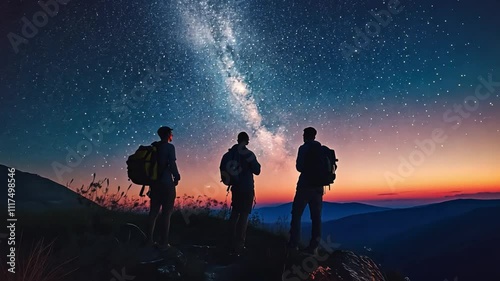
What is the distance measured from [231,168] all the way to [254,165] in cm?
43

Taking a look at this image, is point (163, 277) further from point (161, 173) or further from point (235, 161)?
point (235, 161)

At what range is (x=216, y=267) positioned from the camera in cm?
711

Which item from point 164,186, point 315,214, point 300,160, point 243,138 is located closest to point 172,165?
point 164,186

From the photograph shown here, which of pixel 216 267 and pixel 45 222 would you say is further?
pixel 45 222

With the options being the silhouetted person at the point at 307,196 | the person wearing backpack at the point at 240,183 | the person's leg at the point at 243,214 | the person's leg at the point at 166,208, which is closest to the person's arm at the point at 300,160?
the silhouetted person at the point at 307,196

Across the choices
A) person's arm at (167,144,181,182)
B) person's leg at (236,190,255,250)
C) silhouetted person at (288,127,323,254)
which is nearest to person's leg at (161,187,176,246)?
person's arm at (167,144,181,182)

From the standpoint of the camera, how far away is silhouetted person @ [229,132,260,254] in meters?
7.64

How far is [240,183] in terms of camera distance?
301 inches

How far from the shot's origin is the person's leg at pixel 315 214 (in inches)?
291

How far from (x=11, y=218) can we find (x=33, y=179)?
5026 cm

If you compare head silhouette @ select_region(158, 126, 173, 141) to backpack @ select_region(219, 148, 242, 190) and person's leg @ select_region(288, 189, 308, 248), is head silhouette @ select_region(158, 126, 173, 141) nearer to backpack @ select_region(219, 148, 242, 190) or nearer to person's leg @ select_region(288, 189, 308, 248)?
backpack @ select_region(219, 148, 242, 190)

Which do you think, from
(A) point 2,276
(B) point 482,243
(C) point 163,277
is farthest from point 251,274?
(B) point 482,243

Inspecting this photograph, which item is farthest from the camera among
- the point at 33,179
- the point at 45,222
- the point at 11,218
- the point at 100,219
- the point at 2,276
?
the point at 33,179

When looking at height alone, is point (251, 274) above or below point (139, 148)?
below
